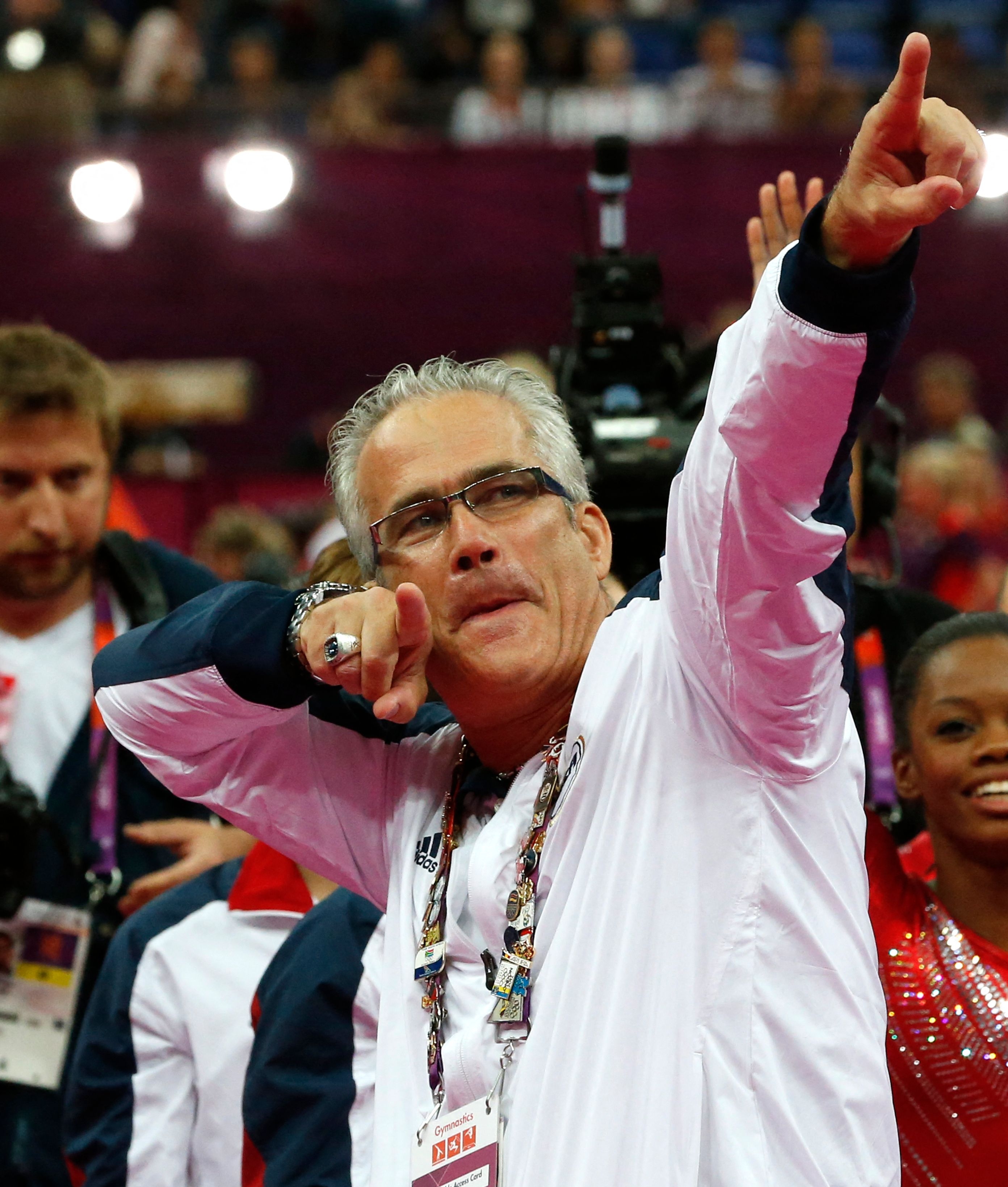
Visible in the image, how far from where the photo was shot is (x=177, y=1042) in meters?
2.34

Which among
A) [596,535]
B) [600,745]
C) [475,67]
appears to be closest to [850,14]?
[475,67]

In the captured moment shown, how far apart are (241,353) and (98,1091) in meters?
5.80

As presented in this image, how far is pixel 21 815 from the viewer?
2662 mm

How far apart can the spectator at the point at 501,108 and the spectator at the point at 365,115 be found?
11.1 inches

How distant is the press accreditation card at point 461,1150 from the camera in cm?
153

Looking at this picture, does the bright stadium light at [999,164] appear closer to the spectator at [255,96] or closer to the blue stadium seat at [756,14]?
the spectator at [255,96]

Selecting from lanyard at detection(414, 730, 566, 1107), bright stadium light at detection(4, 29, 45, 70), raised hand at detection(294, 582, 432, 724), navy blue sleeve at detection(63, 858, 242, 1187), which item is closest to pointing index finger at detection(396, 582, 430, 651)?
raised hand at detection(294, 582, 432, 724)

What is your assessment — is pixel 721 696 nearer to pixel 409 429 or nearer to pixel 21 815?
pixel 409 429

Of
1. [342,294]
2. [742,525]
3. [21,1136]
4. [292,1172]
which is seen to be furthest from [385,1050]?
[342,294]

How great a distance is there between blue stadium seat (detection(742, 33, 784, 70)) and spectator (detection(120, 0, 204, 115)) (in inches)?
118

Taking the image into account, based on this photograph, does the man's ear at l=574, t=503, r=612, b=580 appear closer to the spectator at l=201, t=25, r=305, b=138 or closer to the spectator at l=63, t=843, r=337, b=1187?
the spectator at l=63, t=843, r=337, b=1187

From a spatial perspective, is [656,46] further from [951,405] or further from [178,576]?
[178,576]

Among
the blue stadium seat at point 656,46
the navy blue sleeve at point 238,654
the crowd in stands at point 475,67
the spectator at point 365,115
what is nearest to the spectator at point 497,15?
the crowd in stands at point 475,67

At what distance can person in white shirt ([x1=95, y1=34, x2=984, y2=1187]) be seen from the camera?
125 cm
